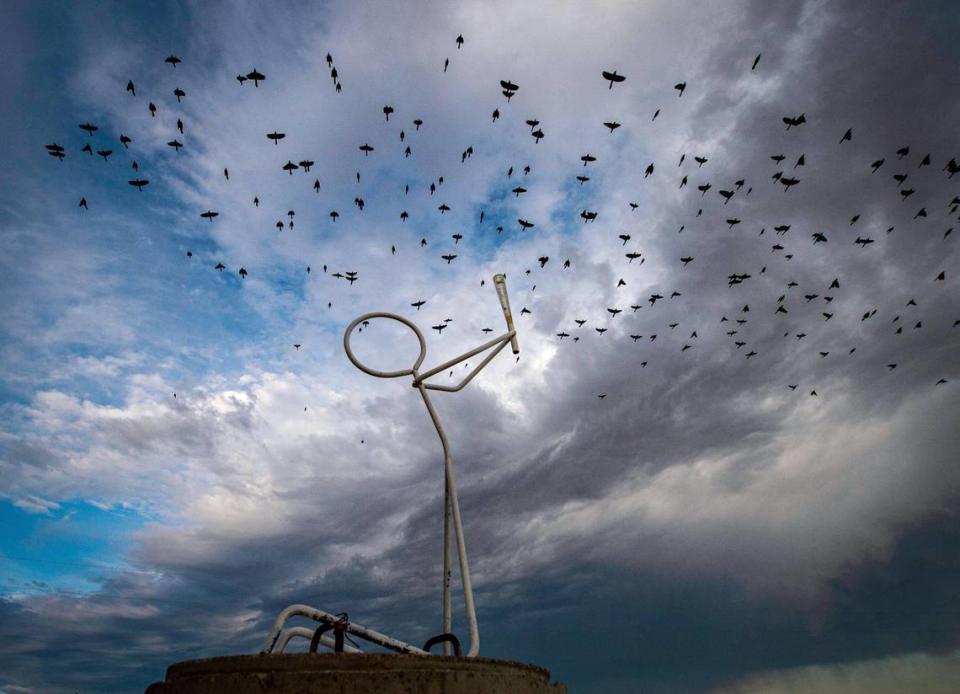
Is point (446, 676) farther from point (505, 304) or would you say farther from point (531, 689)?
point (505, 304)

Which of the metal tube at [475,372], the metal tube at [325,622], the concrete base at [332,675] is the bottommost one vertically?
the concrete base at [332,675]

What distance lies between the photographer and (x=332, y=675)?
173 inches

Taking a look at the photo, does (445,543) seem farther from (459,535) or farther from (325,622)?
(325,622)

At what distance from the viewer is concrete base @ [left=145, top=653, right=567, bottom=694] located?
439 cm

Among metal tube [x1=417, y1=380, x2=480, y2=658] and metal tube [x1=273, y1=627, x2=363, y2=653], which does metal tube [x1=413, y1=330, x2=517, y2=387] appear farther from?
metal tube [x1=273, y1=627, x2=363, y2=653]

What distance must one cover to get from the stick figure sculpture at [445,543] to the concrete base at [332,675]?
89cm

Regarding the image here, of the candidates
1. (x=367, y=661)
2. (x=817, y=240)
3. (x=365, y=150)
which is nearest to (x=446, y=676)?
(x=367, y=661)

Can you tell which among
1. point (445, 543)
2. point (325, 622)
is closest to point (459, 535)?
point (445, 543)

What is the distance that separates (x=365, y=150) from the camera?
2236cm

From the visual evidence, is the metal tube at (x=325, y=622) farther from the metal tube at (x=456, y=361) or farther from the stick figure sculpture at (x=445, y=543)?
the metal tube at (x=456, y=361)

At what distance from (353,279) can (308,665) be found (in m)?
15.9

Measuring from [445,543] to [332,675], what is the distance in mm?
3099

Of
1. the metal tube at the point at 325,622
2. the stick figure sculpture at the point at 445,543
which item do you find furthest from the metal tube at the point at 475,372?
the metal tube at the point at 325,622

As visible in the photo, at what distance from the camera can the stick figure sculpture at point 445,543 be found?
572 cm
